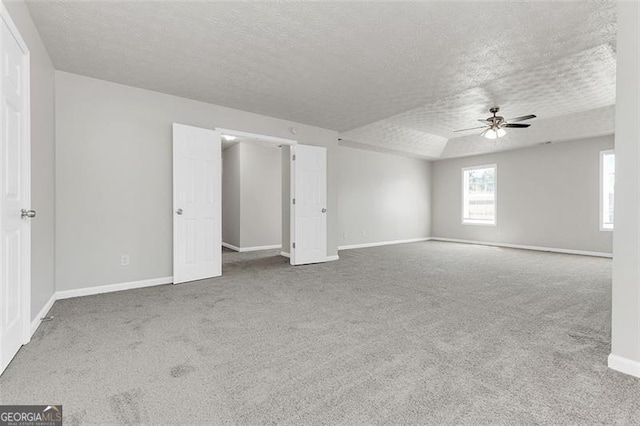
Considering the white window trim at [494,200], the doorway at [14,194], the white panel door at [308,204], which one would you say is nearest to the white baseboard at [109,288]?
the doorway at [14,194]

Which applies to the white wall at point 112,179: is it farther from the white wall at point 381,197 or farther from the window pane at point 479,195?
the window pane at point 479,195

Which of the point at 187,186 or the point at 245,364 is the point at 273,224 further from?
the point at 245,364

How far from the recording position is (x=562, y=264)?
5.46 metres

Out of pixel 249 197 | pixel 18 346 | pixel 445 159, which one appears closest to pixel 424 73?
pixel 18 346

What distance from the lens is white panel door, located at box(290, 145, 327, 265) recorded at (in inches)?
212

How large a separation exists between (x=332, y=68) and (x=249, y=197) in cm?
463

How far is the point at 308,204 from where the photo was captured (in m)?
5.52

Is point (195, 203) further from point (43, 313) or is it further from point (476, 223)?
point (476, 223)

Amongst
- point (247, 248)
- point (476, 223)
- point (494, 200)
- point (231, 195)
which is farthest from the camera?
point (476, 223)

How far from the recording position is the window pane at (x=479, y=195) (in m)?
8.41

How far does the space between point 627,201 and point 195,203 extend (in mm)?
4314

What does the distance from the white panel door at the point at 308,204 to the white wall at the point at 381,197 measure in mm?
1915

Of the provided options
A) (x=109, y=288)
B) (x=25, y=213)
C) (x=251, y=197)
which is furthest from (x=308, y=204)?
(x=25, y=213)

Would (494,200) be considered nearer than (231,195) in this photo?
No
